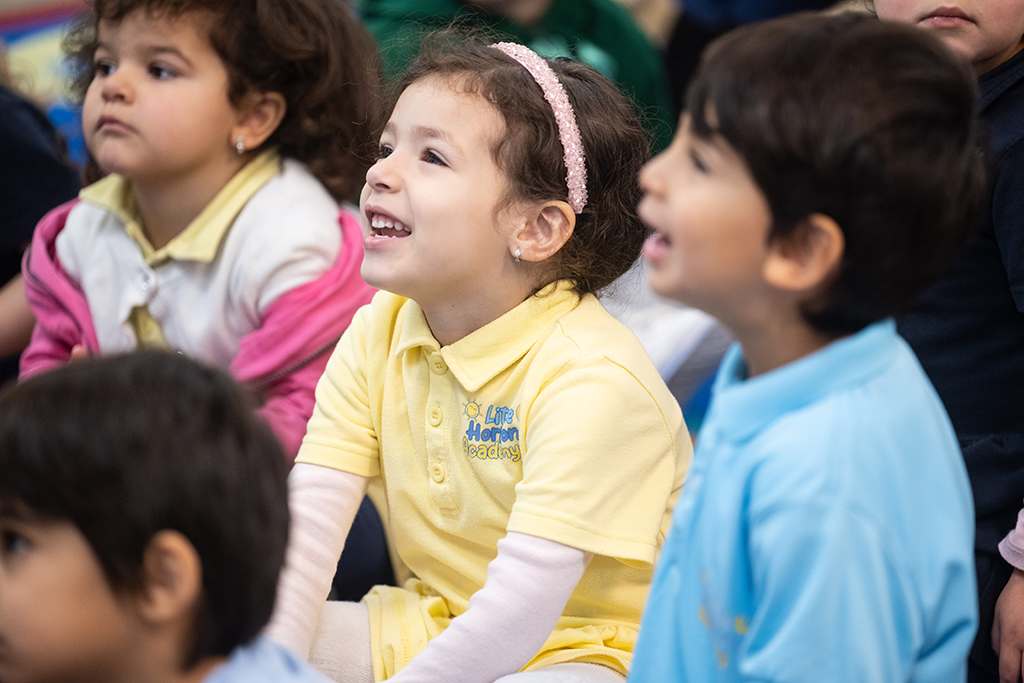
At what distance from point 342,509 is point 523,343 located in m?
0.31

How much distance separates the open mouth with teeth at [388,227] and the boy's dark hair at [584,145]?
0.12 metres

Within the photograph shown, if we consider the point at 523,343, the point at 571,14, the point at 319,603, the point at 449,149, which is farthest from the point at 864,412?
the point at 571,14

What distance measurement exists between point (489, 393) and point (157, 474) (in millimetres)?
498

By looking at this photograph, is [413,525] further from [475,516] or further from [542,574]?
[542,574]

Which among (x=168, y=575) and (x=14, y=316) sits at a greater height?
(x=168, y=575)

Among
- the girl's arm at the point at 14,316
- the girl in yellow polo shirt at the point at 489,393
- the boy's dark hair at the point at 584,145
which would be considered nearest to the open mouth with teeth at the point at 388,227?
the girl in yellow polo shirt at the point at 489,393

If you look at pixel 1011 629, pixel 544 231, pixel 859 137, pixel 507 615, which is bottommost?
pixel 1011 629

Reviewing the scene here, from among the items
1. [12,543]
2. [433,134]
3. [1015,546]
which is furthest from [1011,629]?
[12,543]

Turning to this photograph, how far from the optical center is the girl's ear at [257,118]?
65.3 inches

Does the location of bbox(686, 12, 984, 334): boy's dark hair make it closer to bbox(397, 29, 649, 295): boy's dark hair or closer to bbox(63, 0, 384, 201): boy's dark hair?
bbox(397, 29, 649, 295): boy's dark hair

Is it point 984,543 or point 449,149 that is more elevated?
point 449,149

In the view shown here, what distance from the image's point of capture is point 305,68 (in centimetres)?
169

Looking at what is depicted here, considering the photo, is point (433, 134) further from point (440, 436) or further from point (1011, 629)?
point (1011, 629)

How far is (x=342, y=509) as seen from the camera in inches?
51.3
